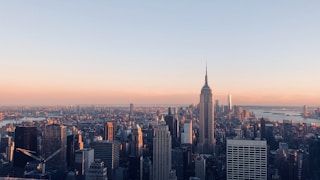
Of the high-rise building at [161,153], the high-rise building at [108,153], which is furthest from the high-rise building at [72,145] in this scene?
the high-rise building at [161,153]

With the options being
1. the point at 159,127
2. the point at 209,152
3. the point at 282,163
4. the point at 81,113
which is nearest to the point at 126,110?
the point at 81,113

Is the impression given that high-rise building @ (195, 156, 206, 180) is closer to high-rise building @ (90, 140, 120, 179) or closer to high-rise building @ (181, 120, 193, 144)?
high-rise building @ (181, 120, 193, 144)

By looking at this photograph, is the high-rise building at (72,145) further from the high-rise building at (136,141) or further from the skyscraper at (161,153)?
the skyscraper at (161,153)

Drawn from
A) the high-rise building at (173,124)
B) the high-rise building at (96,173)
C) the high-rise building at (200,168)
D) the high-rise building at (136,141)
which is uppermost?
the high-rise building at (173,124)

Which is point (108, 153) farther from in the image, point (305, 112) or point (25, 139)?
point (305, 112)

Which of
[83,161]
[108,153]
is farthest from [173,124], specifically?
[83,161]


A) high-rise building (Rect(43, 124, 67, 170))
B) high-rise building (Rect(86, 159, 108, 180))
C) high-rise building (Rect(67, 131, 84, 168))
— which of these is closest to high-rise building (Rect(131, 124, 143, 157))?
high-rise building (Rect(67, 131, 84, 168))
